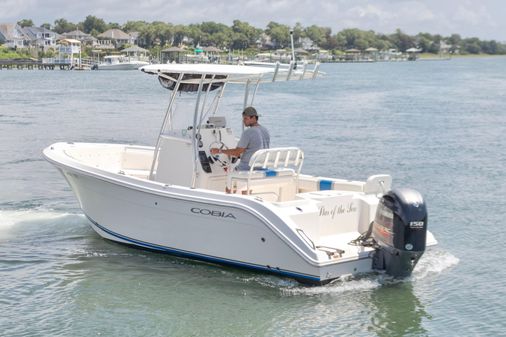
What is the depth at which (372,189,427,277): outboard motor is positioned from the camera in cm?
897

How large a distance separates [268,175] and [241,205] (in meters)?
1.03

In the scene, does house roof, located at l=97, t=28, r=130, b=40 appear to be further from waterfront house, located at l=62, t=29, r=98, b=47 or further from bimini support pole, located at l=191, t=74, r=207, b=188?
bimini support pole, located at l=191, t=74, r=207, b=188

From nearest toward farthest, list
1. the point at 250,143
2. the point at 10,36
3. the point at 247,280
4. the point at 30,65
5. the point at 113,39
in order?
the point at 247,280 < the point at 250,143 < the point at 30,65 < the point at 10,36 < the point at 113,39

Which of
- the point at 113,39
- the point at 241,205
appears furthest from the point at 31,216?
the point at 113,39

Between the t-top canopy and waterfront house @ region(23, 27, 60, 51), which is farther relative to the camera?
waterfront house @ region(23, 27, 60, 51)

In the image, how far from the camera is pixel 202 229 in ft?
33.0

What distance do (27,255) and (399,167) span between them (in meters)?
11.4

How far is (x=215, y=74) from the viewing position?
10.4 metres

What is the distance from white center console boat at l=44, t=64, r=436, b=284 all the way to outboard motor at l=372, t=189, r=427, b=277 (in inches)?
0.4

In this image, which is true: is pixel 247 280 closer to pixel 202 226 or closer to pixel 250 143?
pixel 202 226

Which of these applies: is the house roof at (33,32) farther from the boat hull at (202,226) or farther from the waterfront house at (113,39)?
the boat hull at (202,226)

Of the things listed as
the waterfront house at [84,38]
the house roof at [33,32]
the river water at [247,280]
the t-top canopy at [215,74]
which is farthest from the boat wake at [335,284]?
the waterfront house at [84,38]

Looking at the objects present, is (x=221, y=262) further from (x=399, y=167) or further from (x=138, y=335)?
(x=399, y=167)

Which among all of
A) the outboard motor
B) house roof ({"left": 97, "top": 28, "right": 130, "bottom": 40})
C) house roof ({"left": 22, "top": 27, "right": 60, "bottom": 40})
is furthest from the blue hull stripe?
house roof ({"left": 97, "top": 28, "right": 130, "bottom": 40})
